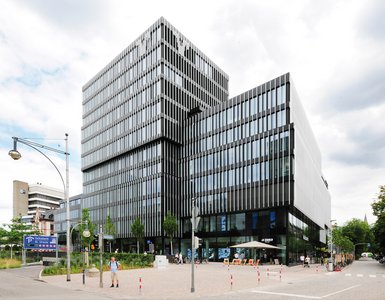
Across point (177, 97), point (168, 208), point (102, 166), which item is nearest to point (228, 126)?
point (177, 97)

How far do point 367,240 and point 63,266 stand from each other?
150083 mm

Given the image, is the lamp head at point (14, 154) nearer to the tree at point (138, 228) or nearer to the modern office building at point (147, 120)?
the tree at point (138, 228)

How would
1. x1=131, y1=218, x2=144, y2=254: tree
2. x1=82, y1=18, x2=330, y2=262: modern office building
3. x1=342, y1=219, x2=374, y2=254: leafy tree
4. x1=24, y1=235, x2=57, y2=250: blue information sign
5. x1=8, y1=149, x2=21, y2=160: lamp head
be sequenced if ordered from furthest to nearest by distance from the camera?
x1=342, y1=219, x2=374, y2=254: leafy tree → x1=131, y1=218, x2=144, y2=254: tree → x1=82, y1=18, x2=330, y2=262: modern office building → x1=24, y1=235, x2=57, y2=250: blue information sign → x1=8, y1=149, x2=21, y2=160: lamp head

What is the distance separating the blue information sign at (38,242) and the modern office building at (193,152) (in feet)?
86.2

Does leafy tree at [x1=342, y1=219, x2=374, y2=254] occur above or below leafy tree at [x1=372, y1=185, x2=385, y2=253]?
below

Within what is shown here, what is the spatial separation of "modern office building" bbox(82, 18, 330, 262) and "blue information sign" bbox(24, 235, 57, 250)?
26266mm

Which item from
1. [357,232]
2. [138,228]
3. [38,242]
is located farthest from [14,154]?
[357,232]

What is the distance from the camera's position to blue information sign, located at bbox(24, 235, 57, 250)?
165 feet

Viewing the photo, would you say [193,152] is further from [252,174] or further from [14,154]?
[14,154]

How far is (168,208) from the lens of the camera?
254 ft

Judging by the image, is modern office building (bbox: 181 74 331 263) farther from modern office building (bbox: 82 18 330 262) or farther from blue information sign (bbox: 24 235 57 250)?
blue information sign (bbox: 24 235 57 250)

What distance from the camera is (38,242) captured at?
51500mm

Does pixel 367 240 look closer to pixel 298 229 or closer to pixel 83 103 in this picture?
pixel 298 229

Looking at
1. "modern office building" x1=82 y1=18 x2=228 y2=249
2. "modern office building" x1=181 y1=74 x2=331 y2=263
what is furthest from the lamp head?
"modern office building" x1=82 y1=18 x2=228 y2=249
